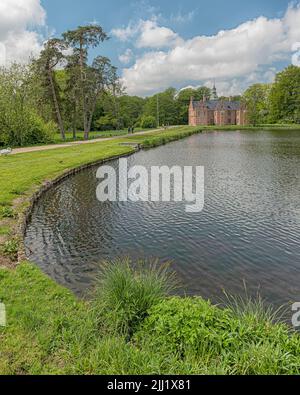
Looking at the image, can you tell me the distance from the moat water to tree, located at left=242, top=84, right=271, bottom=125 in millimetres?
77488

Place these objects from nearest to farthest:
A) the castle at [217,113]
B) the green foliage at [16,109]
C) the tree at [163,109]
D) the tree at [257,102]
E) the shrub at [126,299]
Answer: the shrub at [126,299] < the green foliage at [16,109] < the tree at [257,102] < the tree at [163,109] < the castle at [217,113]

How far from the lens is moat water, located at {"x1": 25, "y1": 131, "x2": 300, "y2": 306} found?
25.3ft

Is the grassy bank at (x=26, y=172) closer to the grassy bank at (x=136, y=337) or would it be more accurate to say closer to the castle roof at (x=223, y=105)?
the grassy bank at (x=136, y=337)

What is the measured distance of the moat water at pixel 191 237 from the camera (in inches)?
304

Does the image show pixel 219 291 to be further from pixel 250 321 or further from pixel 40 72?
pixel 40 72

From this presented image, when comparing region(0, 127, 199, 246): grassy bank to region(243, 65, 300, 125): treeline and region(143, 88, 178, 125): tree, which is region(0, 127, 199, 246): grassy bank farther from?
region(143, 88, 178, 125): tree

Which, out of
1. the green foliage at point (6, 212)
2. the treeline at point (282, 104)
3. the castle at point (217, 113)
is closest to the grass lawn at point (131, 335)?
the green foliage at point (6, 212)

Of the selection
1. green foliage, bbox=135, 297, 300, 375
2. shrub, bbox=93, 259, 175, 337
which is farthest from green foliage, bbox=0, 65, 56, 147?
green foliage, bbox=135, 297, 300, 375

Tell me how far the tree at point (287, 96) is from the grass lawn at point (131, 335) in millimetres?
90925

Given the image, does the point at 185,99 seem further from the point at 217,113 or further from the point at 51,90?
the point at 51,90

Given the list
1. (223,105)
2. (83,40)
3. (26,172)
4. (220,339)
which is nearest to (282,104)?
(223,105)

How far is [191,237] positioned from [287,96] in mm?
88395

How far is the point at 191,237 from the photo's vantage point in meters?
10.4
